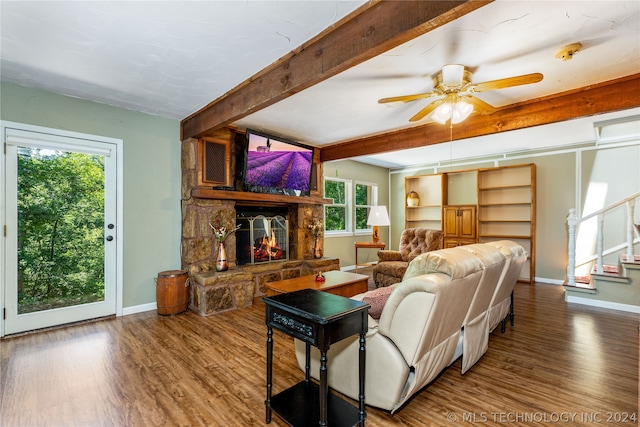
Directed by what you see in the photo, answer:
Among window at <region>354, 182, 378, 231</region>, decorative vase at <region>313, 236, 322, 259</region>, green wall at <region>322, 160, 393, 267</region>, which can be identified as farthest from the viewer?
window at <region>354, 182, 378, 231</region>

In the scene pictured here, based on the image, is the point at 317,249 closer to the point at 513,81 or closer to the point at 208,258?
the point at 208,258

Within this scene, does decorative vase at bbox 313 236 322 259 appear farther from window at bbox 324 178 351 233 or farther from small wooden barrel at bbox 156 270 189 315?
small wooden barrel at bbox 156 270 189 315

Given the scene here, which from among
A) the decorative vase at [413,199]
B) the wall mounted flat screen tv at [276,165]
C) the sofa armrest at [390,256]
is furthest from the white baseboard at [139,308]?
the decorative vase at [413,199]

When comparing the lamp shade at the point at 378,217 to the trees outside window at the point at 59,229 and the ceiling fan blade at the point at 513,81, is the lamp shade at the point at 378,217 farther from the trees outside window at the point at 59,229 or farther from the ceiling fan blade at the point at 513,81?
the trees outside window at the point at 59,229

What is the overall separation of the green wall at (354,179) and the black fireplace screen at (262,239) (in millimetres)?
1231

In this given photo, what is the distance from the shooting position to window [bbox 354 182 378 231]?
22.4 feet

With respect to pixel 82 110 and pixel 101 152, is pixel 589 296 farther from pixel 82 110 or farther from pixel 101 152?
pixel 82 110

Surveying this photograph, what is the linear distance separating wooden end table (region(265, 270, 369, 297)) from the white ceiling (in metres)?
1.96

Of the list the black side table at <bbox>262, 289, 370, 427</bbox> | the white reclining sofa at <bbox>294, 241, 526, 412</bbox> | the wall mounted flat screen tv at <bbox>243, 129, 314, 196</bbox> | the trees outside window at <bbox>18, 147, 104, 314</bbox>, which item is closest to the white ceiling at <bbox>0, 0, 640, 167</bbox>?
the trees outside window at <bbox>18, 147, 104, 314</bbox>

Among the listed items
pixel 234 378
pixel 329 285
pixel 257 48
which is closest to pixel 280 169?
pixel 329 285

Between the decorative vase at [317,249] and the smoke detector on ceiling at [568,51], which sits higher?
the smoke detector on ceiling at [568,51]

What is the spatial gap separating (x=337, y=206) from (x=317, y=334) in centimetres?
505

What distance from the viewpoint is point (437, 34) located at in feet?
6.42

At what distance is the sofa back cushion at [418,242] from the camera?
472 cm
